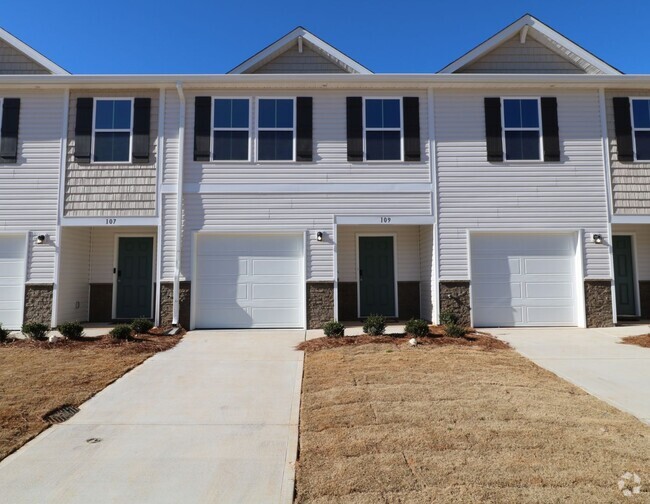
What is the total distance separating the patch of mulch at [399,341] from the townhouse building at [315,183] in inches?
63.8

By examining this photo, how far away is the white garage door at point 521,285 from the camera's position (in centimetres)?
987

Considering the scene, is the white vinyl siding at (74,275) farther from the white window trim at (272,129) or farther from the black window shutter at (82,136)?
the white window trim at (272,129)

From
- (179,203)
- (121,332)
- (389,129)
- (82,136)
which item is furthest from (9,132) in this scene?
(389,129)

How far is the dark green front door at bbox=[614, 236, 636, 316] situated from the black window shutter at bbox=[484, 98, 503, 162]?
393 cm

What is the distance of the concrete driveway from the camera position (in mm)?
4983

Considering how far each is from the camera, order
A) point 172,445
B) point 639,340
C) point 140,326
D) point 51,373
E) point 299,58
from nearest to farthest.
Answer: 1. point 172,445
2. point 51,373
3. point 639,340
4. point 140,326
5. point 299,58

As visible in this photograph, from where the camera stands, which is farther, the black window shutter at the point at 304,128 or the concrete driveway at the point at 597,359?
the black window shutter at the point at 304,128

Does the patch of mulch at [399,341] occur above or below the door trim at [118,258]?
below

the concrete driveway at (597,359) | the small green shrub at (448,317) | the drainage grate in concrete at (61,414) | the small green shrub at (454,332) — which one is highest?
the small green shrub at (448,317)

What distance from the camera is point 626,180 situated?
394 inches

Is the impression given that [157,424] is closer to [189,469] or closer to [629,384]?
[189,469]

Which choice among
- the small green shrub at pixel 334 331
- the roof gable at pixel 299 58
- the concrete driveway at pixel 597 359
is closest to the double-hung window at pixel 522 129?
the roof gable at pixel 299 58

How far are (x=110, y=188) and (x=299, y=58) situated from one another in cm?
554

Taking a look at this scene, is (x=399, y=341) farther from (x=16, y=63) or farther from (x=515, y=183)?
(x=16, y=63)
